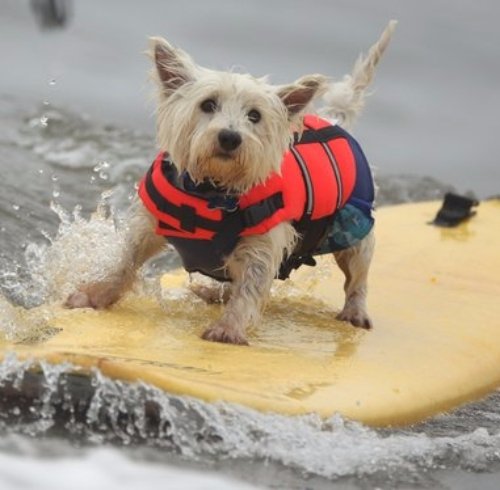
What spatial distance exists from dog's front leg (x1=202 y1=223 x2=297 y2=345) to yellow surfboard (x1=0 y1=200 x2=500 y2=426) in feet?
0.31

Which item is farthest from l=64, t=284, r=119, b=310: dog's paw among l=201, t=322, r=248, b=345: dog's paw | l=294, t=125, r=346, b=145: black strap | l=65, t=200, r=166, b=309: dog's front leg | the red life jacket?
l=294, t=125, r=346, b=145: black strap

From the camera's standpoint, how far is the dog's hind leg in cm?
460

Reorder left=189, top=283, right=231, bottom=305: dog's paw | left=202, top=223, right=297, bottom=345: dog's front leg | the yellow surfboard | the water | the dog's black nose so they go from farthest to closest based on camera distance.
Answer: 1. left=189, top=283, right=231, bottom=305: dog's paw
2. left=202, top=223, right=297, bottom=345: dog's front leg
3. the dog's black nose
4. the yellow surfboard
5. the water

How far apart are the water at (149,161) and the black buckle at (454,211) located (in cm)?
139

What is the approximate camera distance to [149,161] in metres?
8.51

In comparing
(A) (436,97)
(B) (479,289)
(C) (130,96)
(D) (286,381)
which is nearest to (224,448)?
(D) (286,381)

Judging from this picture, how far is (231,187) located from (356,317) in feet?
3.12

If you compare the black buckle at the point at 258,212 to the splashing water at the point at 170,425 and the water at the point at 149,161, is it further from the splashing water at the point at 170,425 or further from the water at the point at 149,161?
the splashing water at the point at 170,425

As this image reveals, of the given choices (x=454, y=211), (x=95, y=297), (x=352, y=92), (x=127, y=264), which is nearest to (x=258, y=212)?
(x=127, y=264)

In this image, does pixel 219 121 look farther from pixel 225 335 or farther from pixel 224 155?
pixel 225 335

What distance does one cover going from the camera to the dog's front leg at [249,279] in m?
3.99

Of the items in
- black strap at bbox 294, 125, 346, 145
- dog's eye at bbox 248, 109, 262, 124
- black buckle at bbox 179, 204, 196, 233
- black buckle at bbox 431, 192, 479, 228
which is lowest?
black buckle at bbox 431, 192, 479, 228

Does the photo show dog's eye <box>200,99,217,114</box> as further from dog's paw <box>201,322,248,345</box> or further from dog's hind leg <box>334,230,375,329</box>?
dog's hind leg <box>334,230,375,329</box>

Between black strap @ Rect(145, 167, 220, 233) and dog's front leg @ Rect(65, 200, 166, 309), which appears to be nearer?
black strap @ Rect(145, 167, 220, 233)
